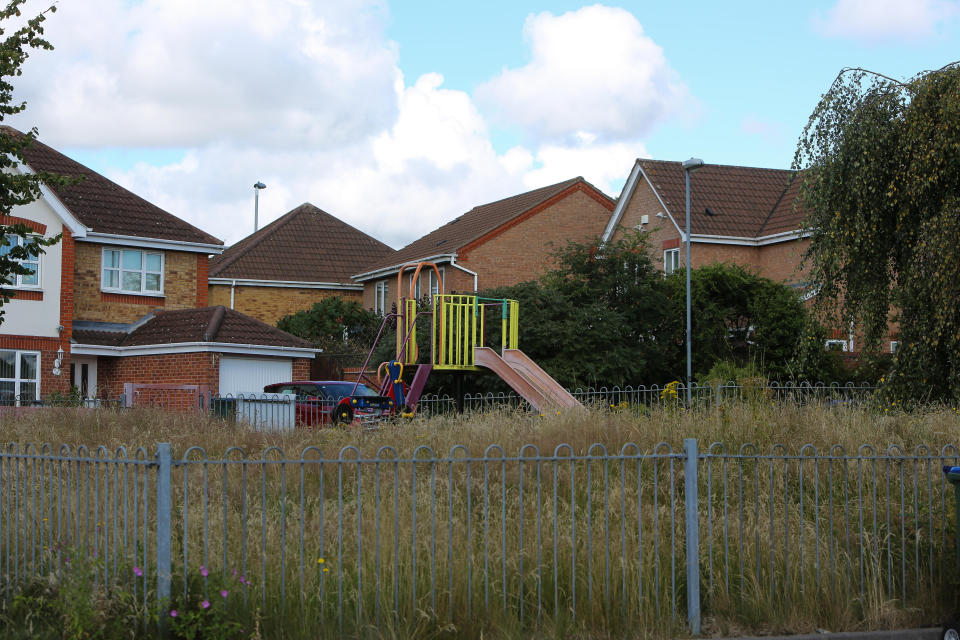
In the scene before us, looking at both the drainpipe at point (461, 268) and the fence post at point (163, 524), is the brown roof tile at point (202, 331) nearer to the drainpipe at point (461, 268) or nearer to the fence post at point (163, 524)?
the drainpipe at point (461, 268)

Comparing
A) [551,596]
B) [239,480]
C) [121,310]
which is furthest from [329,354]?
[551,596]

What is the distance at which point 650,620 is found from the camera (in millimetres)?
7594

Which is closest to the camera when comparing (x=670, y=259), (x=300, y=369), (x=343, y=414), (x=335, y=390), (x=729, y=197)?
(x=343, y=414)

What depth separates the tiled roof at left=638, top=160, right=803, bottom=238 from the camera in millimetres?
34188

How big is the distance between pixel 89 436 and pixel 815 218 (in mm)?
10750

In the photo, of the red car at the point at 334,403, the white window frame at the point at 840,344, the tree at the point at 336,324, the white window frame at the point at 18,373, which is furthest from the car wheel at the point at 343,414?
the tree at the point at 336,324

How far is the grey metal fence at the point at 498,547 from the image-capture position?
7.31m

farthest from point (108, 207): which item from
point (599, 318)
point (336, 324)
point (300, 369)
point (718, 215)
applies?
point (718, 215)

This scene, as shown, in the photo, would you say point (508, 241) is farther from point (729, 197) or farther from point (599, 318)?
point (599, 318)

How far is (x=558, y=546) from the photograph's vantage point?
8.37 m

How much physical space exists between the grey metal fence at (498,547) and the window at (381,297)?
32.4m

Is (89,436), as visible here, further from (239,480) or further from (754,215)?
(754,215)

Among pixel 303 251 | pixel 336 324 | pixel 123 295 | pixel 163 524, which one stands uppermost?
pixel 303 251

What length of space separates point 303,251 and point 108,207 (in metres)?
16.2
